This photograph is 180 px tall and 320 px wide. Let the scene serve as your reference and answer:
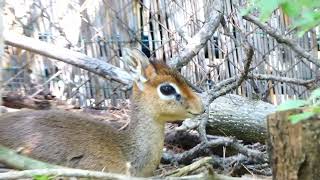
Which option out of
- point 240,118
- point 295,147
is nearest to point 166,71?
point 240,118

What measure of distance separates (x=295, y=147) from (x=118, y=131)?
5.49 feet

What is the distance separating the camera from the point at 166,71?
354cm

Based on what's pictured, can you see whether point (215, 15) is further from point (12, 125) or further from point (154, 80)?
point (12, 125)

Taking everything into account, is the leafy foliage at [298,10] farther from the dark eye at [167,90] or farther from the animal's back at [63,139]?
the dark eye at [167,90]

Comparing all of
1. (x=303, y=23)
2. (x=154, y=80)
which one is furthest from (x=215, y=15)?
(x=303, y=23)

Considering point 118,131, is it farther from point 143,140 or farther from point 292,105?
point 292,105

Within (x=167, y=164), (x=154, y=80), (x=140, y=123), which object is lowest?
(x=167, y=164)

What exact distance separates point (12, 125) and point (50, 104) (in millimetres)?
1223

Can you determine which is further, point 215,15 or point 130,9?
point 130,9

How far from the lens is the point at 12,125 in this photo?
10.4ft

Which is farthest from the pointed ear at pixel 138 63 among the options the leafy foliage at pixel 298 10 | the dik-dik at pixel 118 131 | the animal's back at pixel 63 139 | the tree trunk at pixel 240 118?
the leafy foliage at pixel 298 10

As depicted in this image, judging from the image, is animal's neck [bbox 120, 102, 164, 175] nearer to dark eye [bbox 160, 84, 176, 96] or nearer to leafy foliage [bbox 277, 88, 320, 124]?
dark eye [bbox 160, 84, 176, 96]

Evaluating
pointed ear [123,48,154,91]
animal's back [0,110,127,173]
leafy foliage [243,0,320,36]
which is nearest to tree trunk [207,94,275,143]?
pointed ear [123,48,154,91]

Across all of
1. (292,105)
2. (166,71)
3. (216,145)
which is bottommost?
(216,145)
